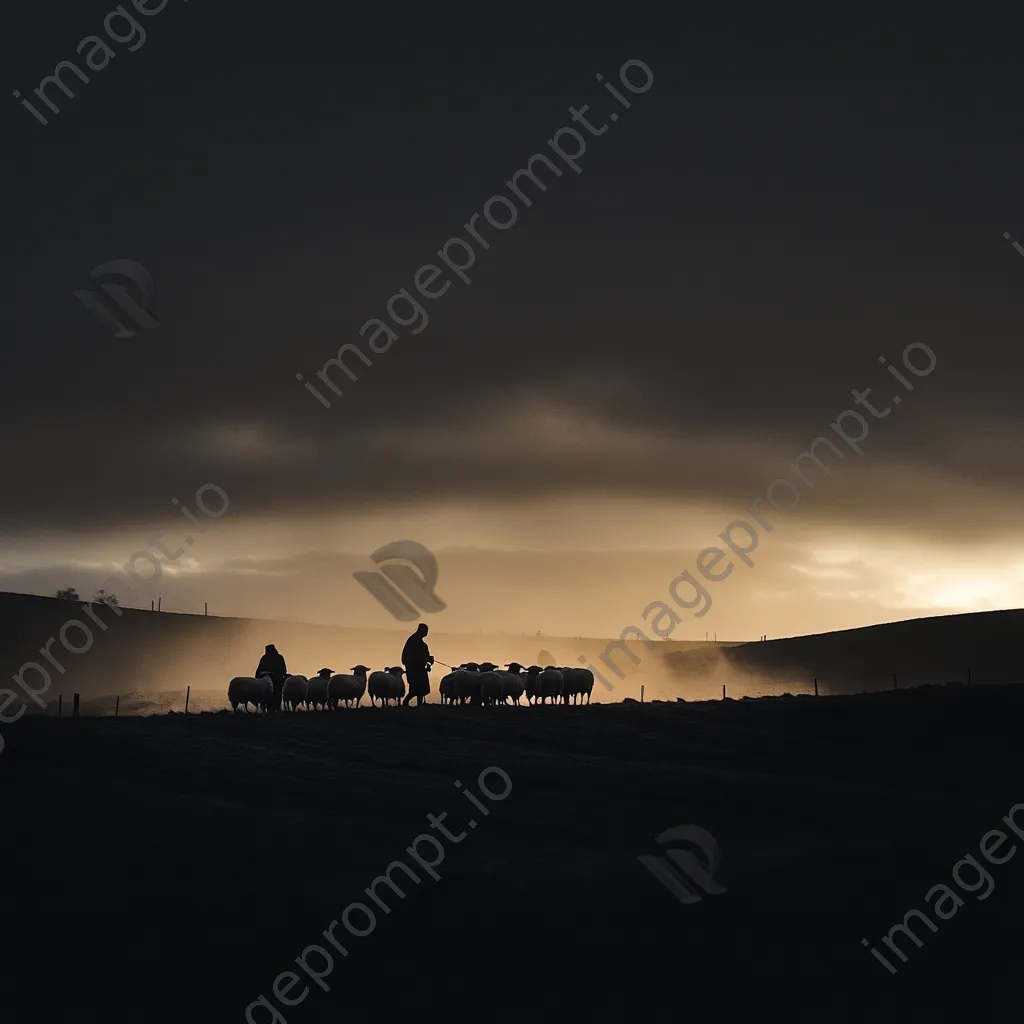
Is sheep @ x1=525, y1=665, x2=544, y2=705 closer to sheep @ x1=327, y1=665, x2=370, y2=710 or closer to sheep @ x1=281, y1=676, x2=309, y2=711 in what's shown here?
sheep @ x1=327, y1=665, x2=370, y2=710

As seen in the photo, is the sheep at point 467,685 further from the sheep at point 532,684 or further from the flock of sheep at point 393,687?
the sheep at point 532,684

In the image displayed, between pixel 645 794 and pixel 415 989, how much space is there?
1209 centimetres

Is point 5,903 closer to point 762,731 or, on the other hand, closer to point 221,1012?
point 221,1012

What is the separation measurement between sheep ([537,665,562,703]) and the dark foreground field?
1932cm

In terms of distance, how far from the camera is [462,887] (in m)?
23.0

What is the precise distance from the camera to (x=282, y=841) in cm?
2477

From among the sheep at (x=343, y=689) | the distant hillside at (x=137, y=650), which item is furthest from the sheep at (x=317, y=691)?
the distant hillside at (x=137, y=650)

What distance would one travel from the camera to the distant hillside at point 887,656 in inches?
4651

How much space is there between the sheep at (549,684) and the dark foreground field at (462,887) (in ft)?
63.4

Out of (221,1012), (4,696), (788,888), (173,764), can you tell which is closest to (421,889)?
(221,1012)

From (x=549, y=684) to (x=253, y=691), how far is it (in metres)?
15.4

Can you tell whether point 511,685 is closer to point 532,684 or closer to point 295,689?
point 532,684

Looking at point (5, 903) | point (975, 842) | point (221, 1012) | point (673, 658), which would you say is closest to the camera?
point (221, 1012)

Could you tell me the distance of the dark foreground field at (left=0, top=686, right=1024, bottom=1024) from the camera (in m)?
20.1
